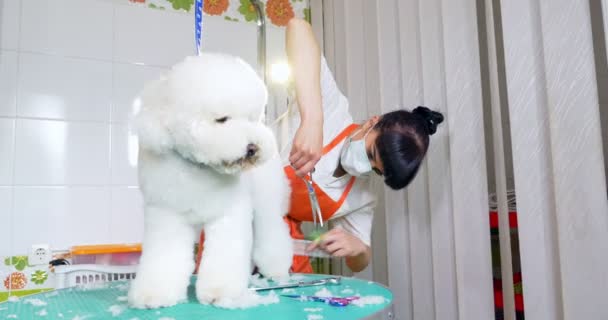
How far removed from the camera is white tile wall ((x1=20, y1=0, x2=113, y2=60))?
1507mm

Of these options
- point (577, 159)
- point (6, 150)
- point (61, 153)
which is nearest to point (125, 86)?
point (61, 153)

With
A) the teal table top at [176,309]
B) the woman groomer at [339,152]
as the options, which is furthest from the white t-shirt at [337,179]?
the teal table top at [176,309]

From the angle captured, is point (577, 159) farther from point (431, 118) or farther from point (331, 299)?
point (331, 299)

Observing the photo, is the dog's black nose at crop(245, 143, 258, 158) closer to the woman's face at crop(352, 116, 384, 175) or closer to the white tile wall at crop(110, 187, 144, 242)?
the woman's face at crop(352, 116, 384, 175)

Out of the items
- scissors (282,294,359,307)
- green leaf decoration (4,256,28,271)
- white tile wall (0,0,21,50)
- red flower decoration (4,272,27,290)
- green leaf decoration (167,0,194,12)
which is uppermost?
green leaf decoration (167,0,194,12)

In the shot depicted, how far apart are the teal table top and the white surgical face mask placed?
0.36 m

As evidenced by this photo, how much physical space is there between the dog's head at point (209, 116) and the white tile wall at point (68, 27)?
1159 mm

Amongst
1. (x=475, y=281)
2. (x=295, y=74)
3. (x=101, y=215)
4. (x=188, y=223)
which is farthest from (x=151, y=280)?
(x=101, y=215)

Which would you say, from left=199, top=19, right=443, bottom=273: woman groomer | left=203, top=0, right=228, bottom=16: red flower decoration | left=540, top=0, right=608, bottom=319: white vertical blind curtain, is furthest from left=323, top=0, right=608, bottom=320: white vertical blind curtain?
left=203, top=0, right=228, bottom=16: red flower decoration

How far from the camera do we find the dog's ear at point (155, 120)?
0.61m

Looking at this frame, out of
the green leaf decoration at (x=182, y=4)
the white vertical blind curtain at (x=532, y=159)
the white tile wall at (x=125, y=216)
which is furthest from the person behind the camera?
the green leaf decoration at (x=182, y=4)

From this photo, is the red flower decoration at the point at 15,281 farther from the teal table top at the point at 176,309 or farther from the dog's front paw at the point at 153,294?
the dog's front paw at the point at 153,294

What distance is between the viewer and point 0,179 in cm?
144

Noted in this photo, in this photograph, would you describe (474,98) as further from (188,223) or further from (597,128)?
(188,223)
